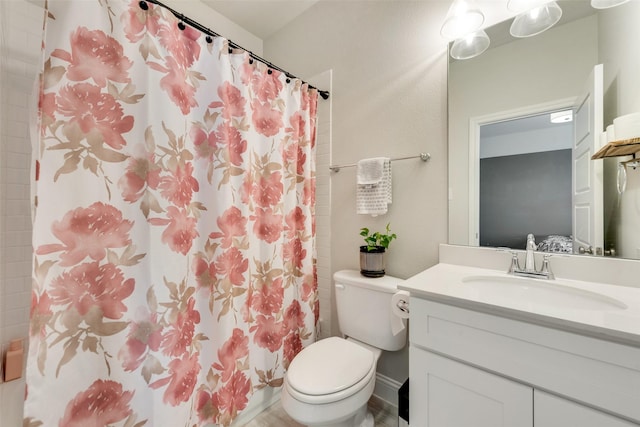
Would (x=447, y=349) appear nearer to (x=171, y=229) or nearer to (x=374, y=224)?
(x=374, y=224)

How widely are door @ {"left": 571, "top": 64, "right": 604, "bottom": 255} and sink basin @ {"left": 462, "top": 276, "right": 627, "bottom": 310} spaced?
20 centimetres

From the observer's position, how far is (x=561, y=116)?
41.8 inches

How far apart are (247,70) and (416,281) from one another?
129 cm

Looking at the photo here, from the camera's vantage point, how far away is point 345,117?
5.62ft

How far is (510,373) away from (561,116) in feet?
3.26

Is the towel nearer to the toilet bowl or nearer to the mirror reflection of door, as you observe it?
the mirror reflection of door

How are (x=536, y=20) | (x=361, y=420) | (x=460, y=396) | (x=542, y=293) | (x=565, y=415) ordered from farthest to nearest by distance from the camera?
(x=361, y=420), (x=536, y=20), (x=542, y=293), (x=460, y=396), (x=565, y=415)

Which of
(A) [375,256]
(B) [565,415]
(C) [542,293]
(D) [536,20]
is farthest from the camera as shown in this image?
(A) [375,256]

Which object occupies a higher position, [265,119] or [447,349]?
[265,119]

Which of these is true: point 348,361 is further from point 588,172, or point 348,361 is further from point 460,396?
point 588,172

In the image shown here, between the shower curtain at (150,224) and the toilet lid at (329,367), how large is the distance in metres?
0.33

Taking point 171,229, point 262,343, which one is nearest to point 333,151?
point 171,229

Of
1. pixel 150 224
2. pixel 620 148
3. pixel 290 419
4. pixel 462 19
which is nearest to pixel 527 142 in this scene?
pixel 620 148

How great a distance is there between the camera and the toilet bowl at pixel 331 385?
1.03 metres
